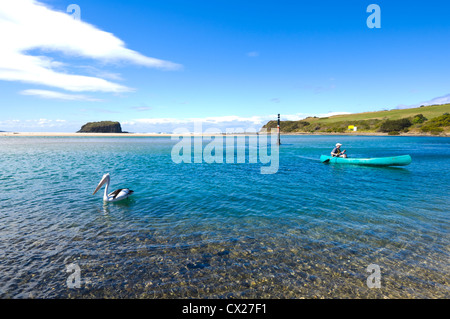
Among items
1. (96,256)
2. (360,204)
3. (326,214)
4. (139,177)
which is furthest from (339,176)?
(96,256)

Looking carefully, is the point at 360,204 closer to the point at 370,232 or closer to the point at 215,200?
the point at 370,232

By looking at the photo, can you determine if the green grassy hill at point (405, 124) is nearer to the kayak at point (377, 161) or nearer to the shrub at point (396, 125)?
the shrub at point (396, 125)

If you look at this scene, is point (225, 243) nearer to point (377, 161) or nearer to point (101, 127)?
point (377, 161)

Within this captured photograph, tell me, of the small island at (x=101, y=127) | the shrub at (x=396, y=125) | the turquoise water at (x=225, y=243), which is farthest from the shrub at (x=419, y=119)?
the small island at (x=101, y=127)

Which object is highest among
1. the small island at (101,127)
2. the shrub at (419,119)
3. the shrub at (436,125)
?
the small island at (101,127)

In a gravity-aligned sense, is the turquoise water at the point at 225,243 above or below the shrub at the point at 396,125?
below

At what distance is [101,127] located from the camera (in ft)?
612

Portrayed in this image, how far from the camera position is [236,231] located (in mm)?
9234

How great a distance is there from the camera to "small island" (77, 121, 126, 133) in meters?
186

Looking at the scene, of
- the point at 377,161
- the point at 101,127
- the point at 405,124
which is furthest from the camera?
the point at 101,127

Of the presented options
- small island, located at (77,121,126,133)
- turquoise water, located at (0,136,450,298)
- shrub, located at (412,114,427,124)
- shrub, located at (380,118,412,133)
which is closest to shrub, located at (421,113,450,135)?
shrub, located at (412,114,427,124)

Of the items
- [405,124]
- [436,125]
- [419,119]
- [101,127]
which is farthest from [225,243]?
[101,127]

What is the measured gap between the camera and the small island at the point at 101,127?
186m
